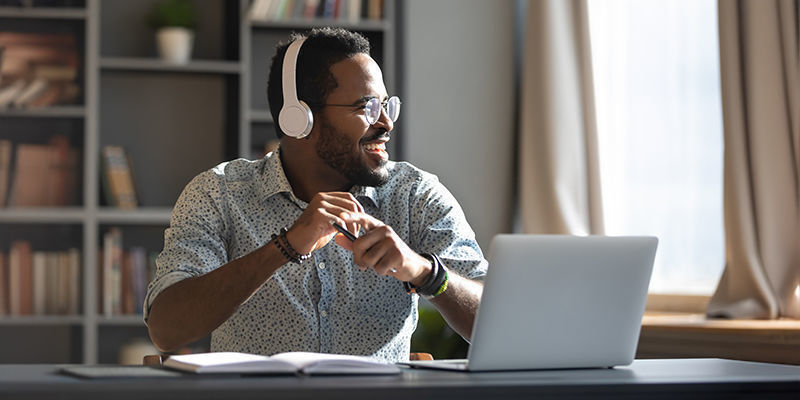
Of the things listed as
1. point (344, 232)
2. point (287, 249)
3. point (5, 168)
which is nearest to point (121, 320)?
point (5, 168)

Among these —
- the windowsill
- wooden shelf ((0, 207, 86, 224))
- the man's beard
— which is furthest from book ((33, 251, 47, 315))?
the windowsill

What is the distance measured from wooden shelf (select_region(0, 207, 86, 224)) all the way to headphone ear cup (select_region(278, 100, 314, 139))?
70.6 inches

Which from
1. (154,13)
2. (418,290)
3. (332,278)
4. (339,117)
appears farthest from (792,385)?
(154,13)

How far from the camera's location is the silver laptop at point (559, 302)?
1.39m

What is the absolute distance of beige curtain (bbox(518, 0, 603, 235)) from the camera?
3.62 m

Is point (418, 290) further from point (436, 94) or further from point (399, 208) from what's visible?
point (436, 94)

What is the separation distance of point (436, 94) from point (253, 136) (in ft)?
2.45

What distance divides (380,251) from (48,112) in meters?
2.40

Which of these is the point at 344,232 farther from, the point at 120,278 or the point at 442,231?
the point at 120,278

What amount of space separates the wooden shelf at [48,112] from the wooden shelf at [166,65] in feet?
0.63

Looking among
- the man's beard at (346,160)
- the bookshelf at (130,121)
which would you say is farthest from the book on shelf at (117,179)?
the man's beard at (346,160)

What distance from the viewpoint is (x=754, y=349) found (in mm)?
2580

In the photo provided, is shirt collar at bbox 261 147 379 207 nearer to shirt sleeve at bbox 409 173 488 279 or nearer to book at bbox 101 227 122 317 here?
shirt sleeve at bbox 409 173 488 279

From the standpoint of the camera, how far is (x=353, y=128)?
218 cm
